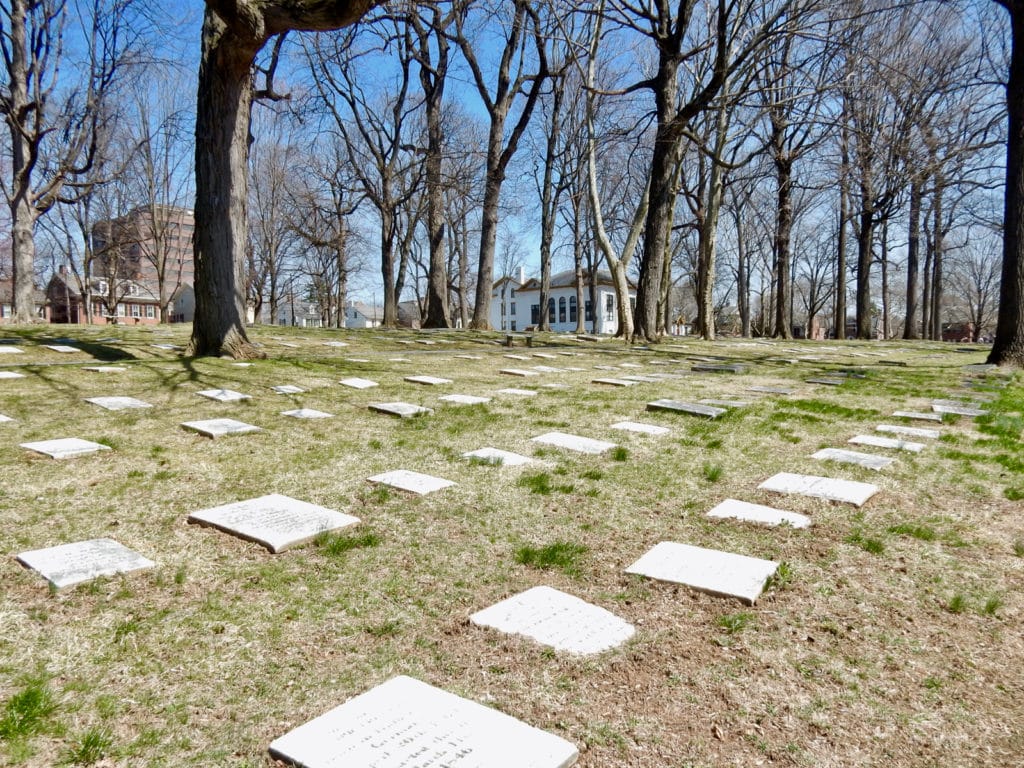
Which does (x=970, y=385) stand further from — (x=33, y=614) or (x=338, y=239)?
(x=338, y=239)

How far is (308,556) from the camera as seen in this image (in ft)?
7.76

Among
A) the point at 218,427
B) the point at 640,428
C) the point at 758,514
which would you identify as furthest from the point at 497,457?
the point at 218,427

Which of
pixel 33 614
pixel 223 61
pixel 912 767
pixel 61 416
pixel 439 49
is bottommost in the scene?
pixel 912 767

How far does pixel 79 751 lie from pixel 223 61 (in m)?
7.70

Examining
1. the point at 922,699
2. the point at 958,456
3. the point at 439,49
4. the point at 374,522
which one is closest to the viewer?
the point at 922,699

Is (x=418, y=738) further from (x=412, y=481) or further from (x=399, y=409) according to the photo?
(x=399, y=409)

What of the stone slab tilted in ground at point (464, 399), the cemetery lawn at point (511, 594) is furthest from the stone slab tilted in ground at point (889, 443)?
the stone slab tilted in ground at point (464, 399)

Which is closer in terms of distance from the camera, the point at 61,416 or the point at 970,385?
the point at 61,416

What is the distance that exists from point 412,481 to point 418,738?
2019mm

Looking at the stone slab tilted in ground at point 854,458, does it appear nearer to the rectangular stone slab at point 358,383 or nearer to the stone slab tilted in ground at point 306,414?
the stone slab tilted in ground at point 306,414

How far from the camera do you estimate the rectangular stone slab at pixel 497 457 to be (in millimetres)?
3758

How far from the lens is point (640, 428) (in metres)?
4.82

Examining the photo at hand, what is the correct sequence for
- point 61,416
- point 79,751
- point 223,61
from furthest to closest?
point 223,61 → point 61,416 → point 79,751

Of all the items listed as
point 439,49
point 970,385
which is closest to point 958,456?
point 970,385
